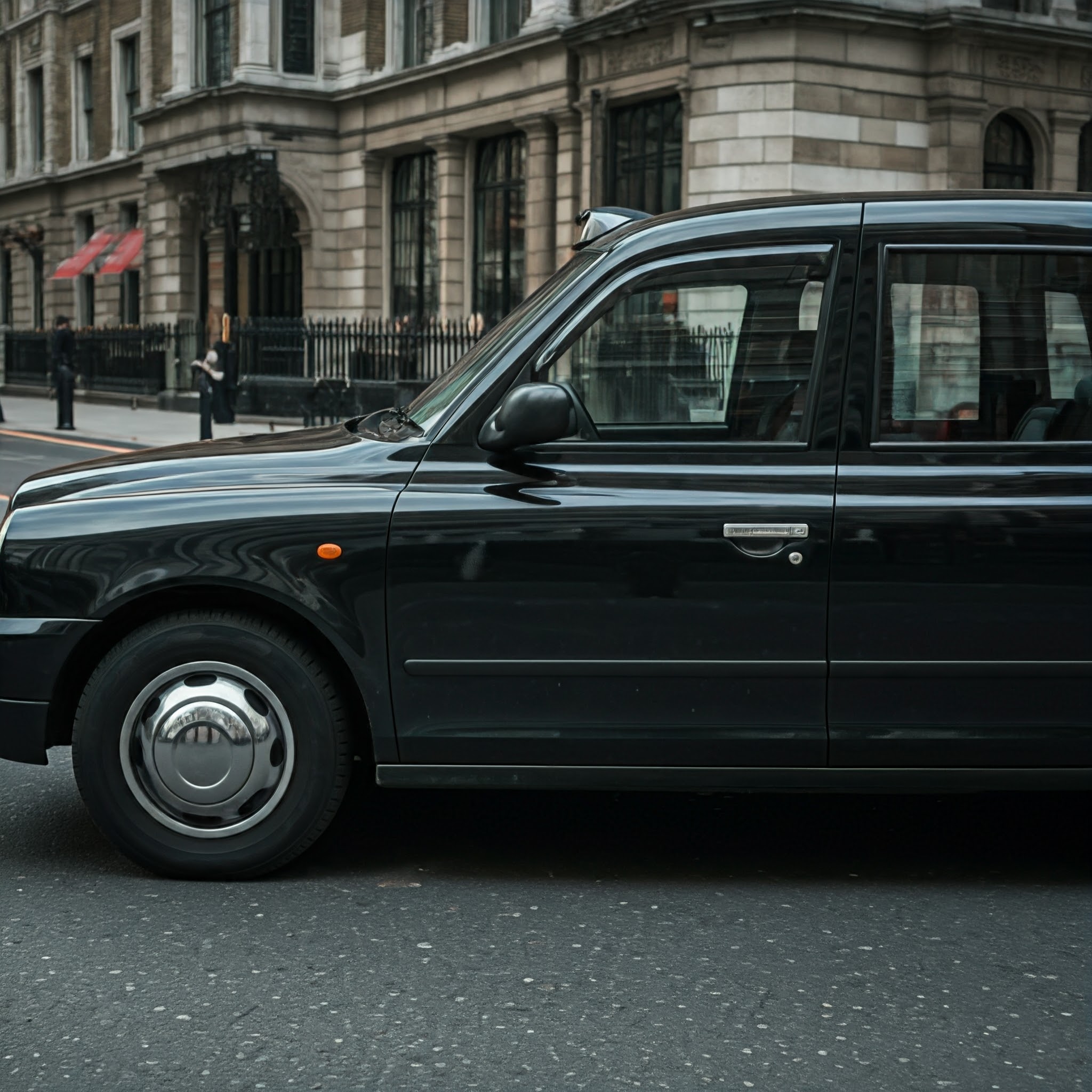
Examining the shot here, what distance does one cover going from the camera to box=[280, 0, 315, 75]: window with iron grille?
32.6m

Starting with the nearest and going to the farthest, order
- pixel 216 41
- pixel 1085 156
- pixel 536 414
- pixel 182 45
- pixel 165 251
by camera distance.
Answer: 1. pixel 536 414
2. pixel 1085 156
3. pixel 216 41
4. pixel 182 45
5. pixel 165 251

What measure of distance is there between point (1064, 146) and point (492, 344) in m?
22.5

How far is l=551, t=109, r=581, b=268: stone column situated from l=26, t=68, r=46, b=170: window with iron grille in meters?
26.5

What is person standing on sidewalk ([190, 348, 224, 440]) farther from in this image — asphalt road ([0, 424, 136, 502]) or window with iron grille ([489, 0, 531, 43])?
window with iron grille ([489, 0, 531, 43])

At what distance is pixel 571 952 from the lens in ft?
12.7

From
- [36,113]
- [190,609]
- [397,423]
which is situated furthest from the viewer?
[36,113]

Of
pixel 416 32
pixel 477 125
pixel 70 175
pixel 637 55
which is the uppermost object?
pixel 416 32

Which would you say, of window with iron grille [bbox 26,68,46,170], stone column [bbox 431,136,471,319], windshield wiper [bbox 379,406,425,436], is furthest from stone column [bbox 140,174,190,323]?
windshield wiper [bbox 379,406,425,436]

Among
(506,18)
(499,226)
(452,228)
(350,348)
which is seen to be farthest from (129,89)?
(350,348)

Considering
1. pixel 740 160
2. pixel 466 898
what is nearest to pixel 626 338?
pixel 466 898

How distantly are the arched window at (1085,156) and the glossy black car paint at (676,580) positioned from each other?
22.8 meters

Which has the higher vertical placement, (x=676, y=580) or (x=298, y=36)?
(x=298, y=36)

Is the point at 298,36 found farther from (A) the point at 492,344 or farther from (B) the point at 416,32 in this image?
(A) the point at 492,344

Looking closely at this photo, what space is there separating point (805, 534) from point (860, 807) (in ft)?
4.59
